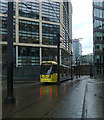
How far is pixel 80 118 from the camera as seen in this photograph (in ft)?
19.6

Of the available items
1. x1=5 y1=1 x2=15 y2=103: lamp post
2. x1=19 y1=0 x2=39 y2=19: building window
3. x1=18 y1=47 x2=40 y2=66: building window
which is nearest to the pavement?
x1=5 y1=1 x2=15 y2=103: lamp post

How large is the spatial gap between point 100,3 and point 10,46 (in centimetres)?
5465

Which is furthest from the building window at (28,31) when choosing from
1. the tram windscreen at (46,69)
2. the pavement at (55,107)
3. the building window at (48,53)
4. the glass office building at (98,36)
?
the pavement at (55,107)

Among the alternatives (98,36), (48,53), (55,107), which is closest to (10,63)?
(55,107)

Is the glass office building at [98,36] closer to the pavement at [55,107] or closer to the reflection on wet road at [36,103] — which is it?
the reflection on wet road at [36,103]

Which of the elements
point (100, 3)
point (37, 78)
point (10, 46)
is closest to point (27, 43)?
point (37, 78)

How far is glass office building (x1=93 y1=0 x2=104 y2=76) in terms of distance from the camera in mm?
58250

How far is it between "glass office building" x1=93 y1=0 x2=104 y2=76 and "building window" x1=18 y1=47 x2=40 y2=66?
19.7 m

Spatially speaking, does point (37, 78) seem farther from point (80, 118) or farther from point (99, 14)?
point (99, 14)

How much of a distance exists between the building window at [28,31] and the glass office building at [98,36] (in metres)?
19.7

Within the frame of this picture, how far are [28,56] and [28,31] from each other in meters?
7.99

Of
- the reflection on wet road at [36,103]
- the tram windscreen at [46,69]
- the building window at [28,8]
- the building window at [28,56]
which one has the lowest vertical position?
the reflection on wet road at [36,103]

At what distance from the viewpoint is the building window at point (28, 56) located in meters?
52.9

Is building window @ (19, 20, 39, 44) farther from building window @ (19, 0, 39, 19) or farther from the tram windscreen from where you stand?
the tram windscreen
